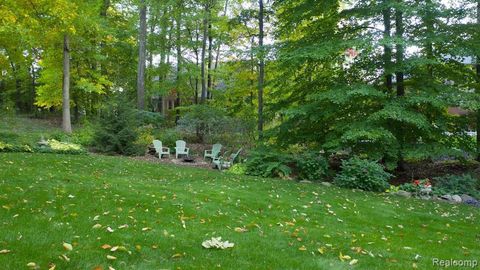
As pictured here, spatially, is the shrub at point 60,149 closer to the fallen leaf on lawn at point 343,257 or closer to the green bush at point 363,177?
the green bush at point 363,177

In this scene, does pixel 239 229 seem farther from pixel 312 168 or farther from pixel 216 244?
pixel 312 168

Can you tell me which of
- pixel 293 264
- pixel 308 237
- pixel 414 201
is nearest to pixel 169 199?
pixel 308 237

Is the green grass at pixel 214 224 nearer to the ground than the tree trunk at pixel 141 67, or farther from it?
nearer to the ground

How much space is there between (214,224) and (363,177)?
5113mm

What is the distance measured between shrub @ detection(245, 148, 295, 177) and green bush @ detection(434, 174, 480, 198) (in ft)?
12.1

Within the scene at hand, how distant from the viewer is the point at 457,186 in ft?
29.3

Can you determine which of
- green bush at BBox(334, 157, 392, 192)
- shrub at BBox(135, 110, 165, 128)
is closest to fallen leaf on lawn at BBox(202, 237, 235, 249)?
green bush at BBox(334, 157, 392, 192)

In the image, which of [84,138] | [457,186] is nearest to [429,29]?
[457,186]

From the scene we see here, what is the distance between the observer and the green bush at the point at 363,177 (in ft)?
28.7

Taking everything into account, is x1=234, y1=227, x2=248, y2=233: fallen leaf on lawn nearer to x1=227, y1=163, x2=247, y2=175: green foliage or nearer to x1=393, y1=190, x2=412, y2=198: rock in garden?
x1=393, y1=190, x2=412, y2=198: rock in garden

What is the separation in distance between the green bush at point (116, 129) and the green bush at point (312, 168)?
593 centimetres

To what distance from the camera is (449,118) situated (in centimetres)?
1048

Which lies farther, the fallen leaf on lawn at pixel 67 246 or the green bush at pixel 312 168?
the green bush at pixel 312 168

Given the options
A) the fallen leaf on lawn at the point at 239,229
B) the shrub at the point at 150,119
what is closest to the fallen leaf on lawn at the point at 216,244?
the fallen leaf on lawn at the point at 239,229
